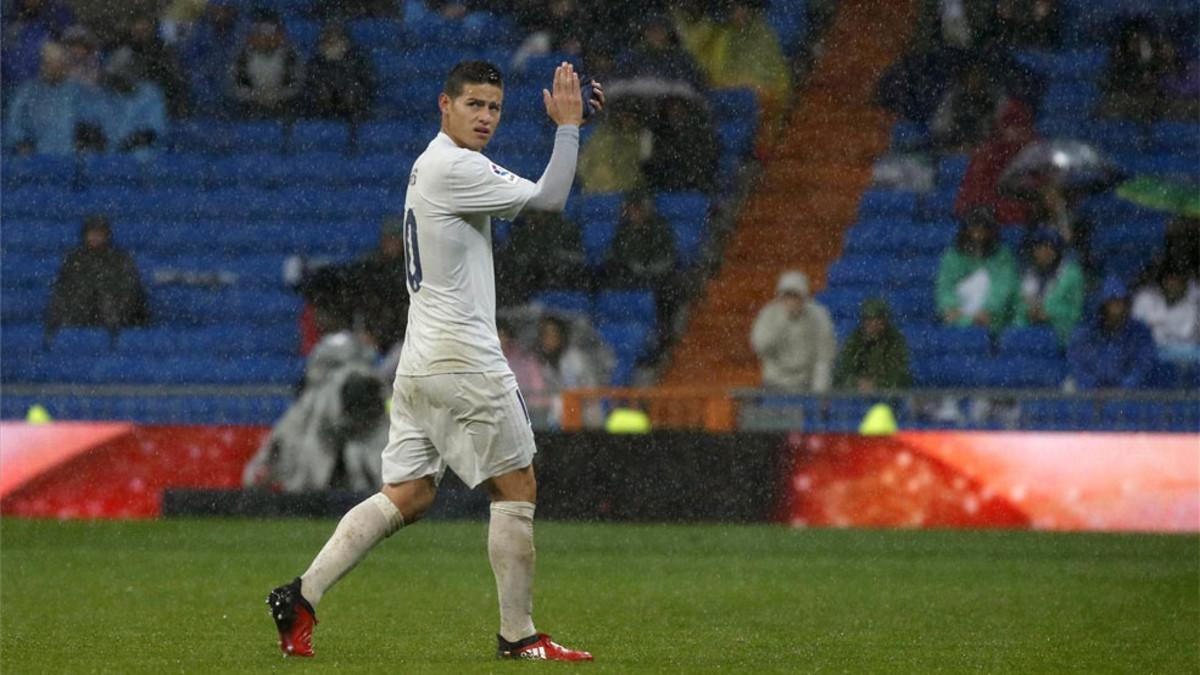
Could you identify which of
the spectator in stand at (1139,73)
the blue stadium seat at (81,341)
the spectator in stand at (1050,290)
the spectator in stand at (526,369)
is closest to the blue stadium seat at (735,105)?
the spectator in stand at (1139,73)

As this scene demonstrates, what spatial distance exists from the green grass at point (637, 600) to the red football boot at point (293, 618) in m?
0.09

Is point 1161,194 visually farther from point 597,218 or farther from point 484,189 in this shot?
point 484,189

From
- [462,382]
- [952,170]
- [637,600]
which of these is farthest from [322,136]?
[462,382]

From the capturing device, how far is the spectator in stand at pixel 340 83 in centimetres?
2092

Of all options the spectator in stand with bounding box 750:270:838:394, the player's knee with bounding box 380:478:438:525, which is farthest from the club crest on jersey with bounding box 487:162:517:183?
the spectator in stand with bounding box 750:270:838:394

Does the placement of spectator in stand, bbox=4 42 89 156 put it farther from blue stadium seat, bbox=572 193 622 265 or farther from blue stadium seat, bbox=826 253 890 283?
blue stadium seat, bbox=826 253 890 283

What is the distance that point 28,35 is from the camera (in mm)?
21766

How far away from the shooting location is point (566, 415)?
51.3 feet

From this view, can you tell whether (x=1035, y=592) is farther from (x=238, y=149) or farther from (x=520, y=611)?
(x=238, y=149)

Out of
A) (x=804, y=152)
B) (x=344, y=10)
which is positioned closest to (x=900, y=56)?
(x=804, y=152)

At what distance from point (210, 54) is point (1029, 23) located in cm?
787

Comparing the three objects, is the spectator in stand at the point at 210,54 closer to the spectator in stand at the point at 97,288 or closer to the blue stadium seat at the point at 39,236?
the blue stadium seat at the point at 39,236

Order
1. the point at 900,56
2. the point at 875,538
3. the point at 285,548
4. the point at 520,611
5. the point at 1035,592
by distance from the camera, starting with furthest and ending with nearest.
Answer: the point at 900,56 → the point at 875,538 → the point at 285,548 → the point at 1035,592 → the point at 520,611

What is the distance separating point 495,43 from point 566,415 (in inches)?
265
